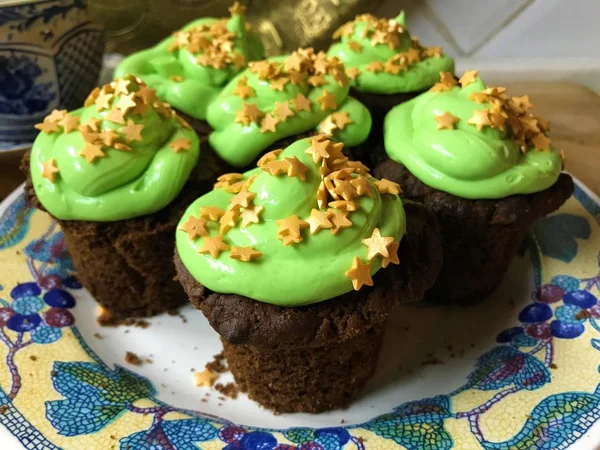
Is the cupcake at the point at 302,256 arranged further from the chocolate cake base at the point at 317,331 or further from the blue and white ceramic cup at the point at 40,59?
the blue and white ceramic cup at the point at 40,59

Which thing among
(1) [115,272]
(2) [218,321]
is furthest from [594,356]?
(1) [115,272]

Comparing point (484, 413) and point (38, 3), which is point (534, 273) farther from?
point (38, 3)

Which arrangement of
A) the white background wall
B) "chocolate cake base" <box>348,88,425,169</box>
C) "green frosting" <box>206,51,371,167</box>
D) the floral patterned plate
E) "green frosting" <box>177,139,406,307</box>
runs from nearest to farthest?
"green frosting" <box>177,139,406,307</box>, the floral patterned plate, "green frosting" <box>206,51,371,167</box>, "chocolate cake base" <box>348,88,425,169</box>, the white background wall

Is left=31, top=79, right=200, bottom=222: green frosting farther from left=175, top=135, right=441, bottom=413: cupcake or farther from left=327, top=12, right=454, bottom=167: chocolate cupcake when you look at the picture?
left=327, top=12, right=454, bottom=167: chocolate cupcake

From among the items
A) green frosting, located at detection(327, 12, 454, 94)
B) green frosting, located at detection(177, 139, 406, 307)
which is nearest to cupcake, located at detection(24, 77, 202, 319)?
green frosting, located at detection(177, 139, 406, 307)

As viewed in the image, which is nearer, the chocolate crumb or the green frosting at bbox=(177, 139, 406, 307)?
the green frosting at bbox=(177, 139, 406, 307)

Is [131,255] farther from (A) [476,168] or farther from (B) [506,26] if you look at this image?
(B) [506,26]

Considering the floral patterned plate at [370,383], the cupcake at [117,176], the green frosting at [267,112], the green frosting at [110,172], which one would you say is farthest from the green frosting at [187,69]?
the floral patterned plate at [370,383]
